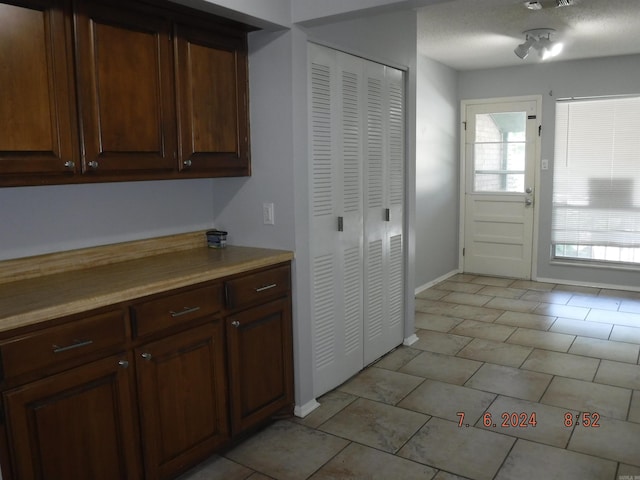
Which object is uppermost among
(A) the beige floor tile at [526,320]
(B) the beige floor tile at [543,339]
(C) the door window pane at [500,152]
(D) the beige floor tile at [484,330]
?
(C) the door window pane at [500,152]

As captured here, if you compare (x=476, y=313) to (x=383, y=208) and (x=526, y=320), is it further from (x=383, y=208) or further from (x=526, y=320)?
(x=383, y=208)

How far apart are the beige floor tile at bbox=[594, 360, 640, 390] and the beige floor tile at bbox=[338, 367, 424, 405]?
3.74ft

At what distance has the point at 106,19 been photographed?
2188 millimetres

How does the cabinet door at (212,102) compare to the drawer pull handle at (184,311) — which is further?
the cabinet door at (212,102)

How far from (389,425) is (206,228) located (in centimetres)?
147

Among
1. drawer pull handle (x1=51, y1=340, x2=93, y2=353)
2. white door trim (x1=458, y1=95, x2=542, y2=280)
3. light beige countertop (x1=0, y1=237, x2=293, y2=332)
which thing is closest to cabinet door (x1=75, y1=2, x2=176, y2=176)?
light beige countertop (x1=0, y1=237, x2=293, y2=332)

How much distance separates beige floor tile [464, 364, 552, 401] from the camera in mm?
3242

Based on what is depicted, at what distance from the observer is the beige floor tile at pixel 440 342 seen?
398 cm

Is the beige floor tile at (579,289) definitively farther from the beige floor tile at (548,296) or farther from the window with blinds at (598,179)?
the window with blinds at (598,179)

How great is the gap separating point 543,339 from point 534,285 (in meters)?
1.95

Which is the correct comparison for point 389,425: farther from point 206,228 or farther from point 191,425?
point 206,228

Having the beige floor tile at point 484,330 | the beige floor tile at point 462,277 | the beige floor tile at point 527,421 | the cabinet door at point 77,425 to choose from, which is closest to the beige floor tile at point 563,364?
the beige floor tile at point 484,330

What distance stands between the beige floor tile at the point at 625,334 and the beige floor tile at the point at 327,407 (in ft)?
7.51

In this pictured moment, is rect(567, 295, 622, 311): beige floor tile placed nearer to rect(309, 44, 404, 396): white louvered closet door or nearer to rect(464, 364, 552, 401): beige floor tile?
rect(464, 364, 552, 401): beige floor tile
